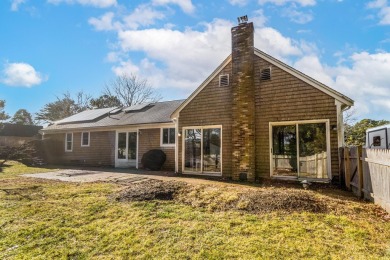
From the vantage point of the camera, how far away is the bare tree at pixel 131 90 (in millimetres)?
36438

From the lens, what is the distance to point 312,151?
894cm

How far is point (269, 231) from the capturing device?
396 cm

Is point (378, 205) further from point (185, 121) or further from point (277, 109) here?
point (185, 121)

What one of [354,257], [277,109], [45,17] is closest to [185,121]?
[277,109]

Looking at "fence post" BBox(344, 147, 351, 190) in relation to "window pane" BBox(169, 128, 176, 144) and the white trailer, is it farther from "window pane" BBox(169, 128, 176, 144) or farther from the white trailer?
"window pane" BBox(169, 128, 176, 144)

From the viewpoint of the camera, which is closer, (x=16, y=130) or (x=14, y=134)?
(x=14, y=134)

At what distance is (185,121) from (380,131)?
8.81m

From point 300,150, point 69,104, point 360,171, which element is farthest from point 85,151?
point 69,104

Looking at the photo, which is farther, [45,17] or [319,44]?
[319,44]

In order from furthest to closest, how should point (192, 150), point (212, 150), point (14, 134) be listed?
point (14, 134), point (192, 150), point (212, 150)

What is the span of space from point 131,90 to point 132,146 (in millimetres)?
23947

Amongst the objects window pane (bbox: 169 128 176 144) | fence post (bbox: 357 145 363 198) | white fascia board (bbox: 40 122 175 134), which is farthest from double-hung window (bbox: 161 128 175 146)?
fence post (bbox: 357 145 363 198)

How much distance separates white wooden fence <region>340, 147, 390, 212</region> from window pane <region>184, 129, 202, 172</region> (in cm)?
609

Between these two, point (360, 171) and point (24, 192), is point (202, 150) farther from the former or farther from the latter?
point (24, 192)
